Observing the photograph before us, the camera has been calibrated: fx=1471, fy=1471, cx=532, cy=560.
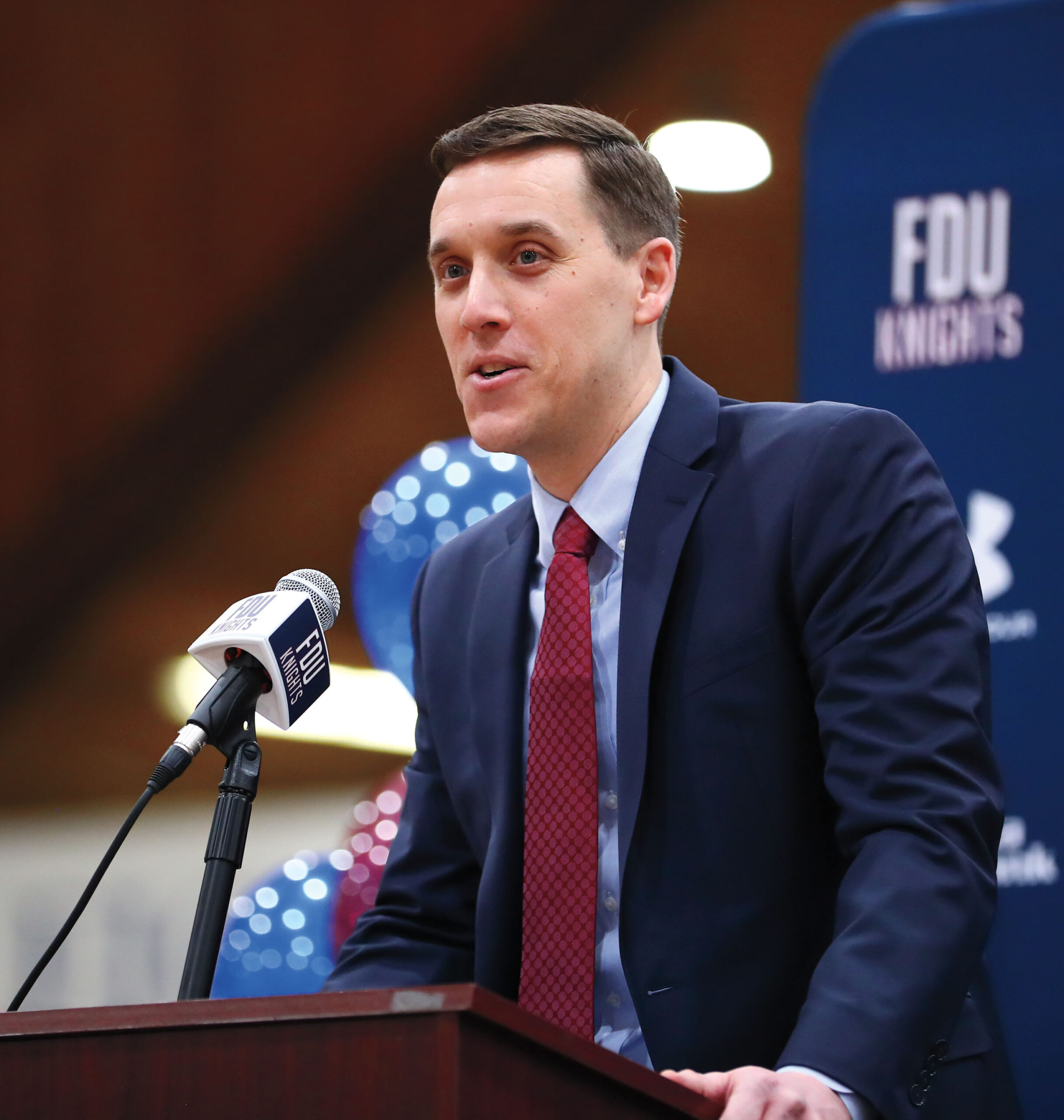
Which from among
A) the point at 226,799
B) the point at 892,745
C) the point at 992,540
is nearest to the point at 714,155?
the point at 992,540

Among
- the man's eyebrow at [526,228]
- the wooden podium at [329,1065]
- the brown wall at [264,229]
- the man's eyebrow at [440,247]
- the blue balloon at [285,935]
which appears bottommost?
the blue balloon at [285,935]

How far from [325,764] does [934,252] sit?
3.72 metres

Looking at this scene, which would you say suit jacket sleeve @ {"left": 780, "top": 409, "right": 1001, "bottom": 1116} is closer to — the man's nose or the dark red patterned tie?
the dark red patterned tie

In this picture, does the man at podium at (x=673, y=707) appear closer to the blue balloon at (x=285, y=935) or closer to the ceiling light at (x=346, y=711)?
the blue balloon at (x=285, y=935)

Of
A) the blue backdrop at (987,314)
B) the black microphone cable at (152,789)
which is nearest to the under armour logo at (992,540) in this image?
the blue backdrop at (987,314)

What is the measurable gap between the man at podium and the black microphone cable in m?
0.41

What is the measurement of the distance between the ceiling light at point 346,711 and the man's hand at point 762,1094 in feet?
14.1

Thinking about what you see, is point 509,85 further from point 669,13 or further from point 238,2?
point 238,2

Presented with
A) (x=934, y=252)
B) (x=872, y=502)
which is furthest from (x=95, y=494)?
(x=872, y=502)

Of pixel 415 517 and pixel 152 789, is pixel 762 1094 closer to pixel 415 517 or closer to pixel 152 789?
pixel 152 789

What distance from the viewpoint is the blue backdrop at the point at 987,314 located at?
1955 mm

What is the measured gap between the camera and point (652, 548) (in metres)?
1.48

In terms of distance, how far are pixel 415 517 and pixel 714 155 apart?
1.78m

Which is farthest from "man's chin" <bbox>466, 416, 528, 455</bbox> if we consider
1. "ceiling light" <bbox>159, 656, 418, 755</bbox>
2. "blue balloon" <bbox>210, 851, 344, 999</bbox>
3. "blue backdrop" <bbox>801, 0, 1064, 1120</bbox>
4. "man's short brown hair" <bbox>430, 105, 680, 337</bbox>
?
"ceiling light" <bbox>159, 656, 418, 755</bbox>
